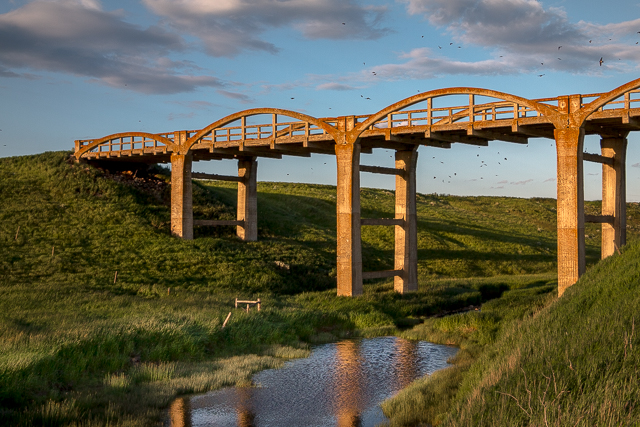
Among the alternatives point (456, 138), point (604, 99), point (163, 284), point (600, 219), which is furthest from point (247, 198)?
point (604, 99)

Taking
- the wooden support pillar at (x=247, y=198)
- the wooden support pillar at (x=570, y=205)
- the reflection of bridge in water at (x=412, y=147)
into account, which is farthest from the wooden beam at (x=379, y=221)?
the wooden support pillar at (x=247, y=198)

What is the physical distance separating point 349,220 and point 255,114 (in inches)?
327

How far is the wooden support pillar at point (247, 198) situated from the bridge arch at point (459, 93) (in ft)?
45.5

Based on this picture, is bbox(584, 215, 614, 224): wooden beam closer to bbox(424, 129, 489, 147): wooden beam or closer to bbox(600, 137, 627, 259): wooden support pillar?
bbox(600, 137, 627, 259): wooden support pillar

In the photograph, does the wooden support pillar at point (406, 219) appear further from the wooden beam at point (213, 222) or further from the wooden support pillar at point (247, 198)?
the wooden beam at point (213, 222)

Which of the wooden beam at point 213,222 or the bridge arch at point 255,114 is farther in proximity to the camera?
the wooden beam at point 213,222

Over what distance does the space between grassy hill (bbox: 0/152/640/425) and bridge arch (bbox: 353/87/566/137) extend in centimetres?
839

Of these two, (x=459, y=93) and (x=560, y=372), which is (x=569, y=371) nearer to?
(x=560, y=372)

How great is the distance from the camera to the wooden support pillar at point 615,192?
26969 mm

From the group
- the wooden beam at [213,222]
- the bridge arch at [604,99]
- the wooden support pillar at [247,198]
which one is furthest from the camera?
the wooden support pillar at [247,198]

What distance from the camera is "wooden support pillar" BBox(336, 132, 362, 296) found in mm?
29328

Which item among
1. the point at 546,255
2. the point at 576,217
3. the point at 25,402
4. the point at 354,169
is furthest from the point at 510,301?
the point at 546,255

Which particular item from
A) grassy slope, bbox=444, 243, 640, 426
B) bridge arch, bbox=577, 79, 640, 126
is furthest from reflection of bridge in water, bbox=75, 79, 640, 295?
grassy slope, bbox=444, 243, 640, 426

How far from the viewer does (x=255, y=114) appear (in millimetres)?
32969
